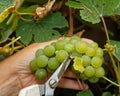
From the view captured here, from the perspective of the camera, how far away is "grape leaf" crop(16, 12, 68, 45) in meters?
1.02

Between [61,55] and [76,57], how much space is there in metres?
0.04

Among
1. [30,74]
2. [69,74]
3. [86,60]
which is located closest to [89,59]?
[86,60]

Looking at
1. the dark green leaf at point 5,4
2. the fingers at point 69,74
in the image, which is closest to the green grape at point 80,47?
the fingers at point 69,74

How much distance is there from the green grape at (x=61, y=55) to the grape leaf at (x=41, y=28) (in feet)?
0.57

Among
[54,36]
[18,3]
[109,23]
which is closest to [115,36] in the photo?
[109,23]

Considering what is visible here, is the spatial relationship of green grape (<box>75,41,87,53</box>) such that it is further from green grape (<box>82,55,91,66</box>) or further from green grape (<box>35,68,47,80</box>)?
green grape (<box>35,68,47,80</box>)

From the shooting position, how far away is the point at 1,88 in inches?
40.6

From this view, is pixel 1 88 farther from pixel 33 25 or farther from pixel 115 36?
pixel 115 36

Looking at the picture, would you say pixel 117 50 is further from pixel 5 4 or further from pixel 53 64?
pixel 5 4

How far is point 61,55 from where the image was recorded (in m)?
0.84

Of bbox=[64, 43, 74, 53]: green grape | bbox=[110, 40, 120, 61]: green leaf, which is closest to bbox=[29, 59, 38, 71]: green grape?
bbox=[64, 43, 74, 53]: green grape

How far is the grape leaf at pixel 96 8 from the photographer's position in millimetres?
911

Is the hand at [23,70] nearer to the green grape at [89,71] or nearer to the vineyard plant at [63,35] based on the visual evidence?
the vineyard plant at [63,35]

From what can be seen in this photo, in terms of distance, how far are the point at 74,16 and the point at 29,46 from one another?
209 mm
